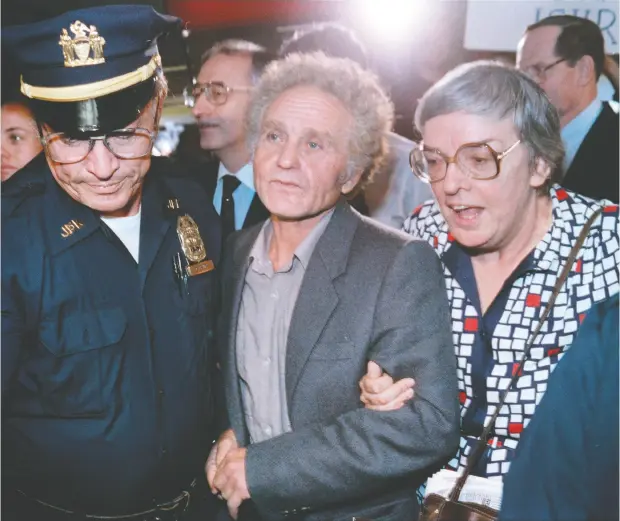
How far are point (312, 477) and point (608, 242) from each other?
1252mm

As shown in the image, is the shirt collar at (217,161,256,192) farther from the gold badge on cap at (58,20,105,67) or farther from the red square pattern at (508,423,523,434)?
the red square pattern at (508,423,523,434)

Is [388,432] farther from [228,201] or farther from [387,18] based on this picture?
[387,18]

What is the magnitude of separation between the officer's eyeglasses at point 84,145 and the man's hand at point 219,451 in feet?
3.30

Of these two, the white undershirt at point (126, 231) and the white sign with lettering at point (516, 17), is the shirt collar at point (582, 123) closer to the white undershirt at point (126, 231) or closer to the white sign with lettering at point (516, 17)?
the white sign with lettering at point (516, 17)

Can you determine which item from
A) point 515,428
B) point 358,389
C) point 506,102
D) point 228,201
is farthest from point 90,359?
point 228,201

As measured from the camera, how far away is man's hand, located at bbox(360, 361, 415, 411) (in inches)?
69.5

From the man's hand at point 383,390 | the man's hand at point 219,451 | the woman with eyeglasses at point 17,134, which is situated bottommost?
the man's hand at point 219,451

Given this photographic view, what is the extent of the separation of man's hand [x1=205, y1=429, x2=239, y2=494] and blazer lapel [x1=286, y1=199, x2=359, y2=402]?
309 millimetres

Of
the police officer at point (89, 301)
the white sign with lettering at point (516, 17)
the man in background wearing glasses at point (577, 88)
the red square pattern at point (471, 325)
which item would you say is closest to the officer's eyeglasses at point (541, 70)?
the man in background wearing glasses at point (577, 88)

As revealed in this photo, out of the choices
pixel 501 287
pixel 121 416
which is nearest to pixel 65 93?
pixel 121 416

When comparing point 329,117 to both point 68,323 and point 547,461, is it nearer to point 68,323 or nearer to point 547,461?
point 68,323

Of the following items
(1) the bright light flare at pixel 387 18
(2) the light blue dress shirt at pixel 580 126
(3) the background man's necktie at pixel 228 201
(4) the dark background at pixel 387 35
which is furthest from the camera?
(1) the bright light flare at pixel 387 18

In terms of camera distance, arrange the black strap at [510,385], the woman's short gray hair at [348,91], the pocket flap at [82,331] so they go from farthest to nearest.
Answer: the woman's short gray hair at [348,91] → the black strap at [510,385] → the pocket flap at [82,331]

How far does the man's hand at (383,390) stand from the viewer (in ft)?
5.79
